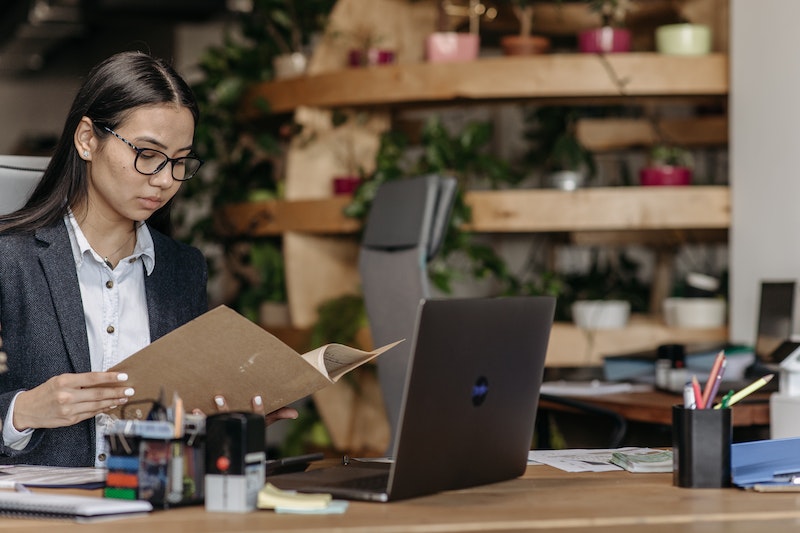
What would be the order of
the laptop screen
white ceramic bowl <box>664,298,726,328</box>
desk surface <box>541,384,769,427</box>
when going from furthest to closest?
1. white ceramic bowl <box>664,298,726,328</box>
2. the laptop screen
3. desk surface <box>541,384,769,427</box>

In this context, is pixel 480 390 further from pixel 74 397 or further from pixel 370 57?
pixel 370 57

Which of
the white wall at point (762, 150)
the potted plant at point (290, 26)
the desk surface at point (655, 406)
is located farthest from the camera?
A: the potted plant at point (290, 26)

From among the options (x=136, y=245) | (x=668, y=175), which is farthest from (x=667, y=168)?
(x=136, y=245)

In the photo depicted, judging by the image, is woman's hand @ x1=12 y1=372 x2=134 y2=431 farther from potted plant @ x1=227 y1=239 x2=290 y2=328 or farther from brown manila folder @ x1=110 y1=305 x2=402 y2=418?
potted plant @ x1=227 y1=239 x2=290 y2=328

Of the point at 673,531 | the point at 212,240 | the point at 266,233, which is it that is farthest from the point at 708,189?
the point at 673,531

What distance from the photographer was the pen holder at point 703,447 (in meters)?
1.61

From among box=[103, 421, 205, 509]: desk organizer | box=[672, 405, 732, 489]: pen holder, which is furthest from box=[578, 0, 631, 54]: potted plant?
box=[103, 421, 205, 509]: desk organizer

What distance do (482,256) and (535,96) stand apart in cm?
64

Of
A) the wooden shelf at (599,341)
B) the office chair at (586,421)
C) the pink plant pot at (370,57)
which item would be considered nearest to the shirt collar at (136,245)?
the office chair at (586,421)

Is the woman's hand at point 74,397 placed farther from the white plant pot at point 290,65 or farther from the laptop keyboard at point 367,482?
the white plant pot at point 290,65

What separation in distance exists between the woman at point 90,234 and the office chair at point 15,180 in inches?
2.2

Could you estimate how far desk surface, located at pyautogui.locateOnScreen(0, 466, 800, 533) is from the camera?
4.32ft

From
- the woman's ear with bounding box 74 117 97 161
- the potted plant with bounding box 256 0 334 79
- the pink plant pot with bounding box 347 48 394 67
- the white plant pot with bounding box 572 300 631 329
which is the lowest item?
the white plant pot with bounding box 572 300 631 329

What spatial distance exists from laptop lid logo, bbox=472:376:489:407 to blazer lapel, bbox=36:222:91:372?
87cm
